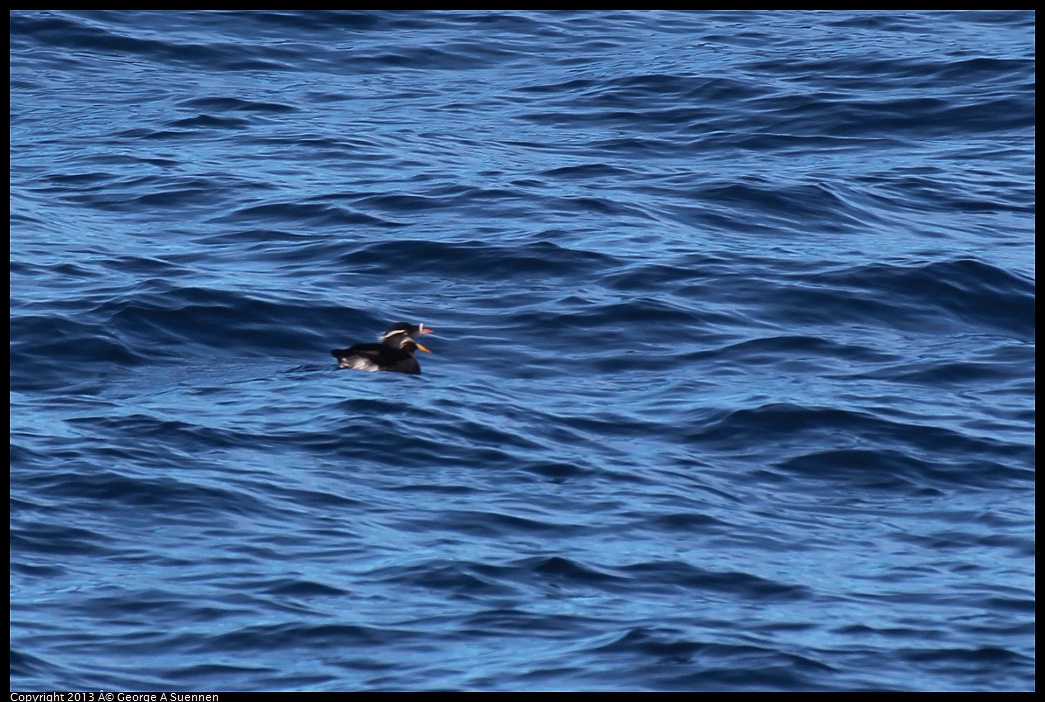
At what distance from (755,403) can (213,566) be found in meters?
4.25

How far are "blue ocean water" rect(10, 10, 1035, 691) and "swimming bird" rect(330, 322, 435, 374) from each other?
0.53 feet

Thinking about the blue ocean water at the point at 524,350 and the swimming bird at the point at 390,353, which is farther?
the swimming bird at the point at 390,353

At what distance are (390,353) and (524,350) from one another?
1.09 metres

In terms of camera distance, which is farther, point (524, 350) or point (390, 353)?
point (524, 350)

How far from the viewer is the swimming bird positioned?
1186cm

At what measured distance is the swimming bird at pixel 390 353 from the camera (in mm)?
11859

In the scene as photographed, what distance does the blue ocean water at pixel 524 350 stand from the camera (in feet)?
25.9

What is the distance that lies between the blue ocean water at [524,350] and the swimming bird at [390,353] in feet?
0.53

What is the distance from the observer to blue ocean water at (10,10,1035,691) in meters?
7.91

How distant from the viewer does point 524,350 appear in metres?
12.4

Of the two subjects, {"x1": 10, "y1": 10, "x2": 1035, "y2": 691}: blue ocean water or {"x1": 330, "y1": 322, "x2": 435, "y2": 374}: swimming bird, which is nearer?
{"x1": 10, "y1": 10, "x2": 1035, "y2": 691}: blue ocean water

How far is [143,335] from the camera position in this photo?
41.0ft

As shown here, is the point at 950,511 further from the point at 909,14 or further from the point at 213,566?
the point at 909,14

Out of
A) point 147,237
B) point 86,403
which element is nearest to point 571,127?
point 147,237
